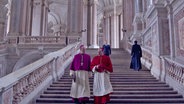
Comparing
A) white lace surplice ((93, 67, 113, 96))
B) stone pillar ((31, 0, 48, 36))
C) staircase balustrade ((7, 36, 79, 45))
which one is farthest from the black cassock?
stone pillar ((31, 0, 48, 36))

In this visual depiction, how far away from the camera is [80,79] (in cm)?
549

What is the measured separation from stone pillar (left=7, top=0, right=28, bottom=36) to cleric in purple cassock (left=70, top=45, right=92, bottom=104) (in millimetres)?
11953

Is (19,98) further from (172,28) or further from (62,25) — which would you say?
(62,25)

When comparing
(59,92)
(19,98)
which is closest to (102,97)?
(59,92)

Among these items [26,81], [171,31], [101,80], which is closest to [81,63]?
[101,80]

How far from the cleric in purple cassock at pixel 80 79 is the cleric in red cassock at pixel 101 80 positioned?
0.57ft

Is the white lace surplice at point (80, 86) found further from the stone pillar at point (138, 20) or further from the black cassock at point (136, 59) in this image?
the stone pillar at point (138, 20)

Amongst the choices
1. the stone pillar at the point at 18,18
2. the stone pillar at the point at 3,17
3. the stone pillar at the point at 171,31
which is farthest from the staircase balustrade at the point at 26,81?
the stone pillar at the point at 3,17

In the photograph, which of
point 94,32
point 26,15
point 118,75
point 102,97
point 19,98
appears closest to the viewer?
point 19,98

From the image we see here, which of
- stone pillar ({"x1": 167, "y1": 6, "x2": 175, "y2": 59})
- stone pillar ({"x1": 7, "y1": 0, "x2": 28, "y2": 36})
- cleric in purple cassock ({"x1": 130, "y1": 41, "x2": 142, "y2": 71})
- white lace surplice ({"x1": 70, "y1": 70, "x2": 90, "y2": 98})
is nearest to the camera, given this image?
white lace surplice ({"x1": 70, "y1": 70, "x2": 90, "y2": 98})

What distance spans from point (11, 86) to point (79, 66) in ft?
6.03

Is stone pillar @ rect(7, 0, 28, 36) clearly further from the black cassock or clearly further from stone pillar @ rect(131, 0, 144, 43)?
the black cassock

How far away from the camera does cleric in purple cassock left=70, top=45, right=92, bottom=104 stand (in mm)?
5320

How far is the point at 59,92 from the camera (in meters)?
6.19
